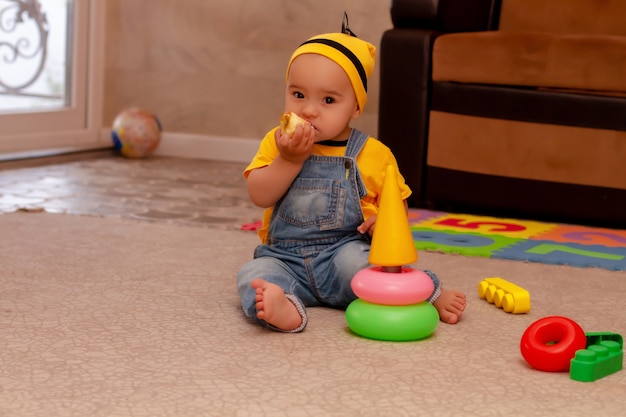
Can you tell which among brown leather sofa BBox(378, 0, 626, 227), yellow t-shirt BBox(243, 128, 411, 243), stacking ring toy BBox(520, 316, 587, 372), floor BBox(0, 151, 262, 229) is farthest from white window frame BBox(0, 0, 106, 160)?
stacking ring toy BBox(520, 316, 587, 372)

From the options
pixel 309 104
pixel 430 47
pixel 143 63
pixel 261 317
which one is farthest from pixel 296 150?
pixel 143 63

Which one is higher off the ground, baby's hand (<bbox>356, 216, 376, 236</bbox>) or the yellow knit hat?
the yellow knit hat

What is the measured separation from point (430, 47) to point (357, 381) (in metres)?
1.49

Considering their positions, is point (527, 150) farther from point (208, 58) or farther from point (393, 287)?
point (208, 58)

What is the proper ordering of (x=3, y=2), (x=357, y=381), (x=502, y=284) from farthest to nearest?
(x=3, y=2)
(x=502, y=284)
(x=357, y=381)

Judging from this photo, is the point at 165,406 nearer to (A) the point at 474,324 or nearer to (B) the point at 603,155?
(A) the point at 474,324

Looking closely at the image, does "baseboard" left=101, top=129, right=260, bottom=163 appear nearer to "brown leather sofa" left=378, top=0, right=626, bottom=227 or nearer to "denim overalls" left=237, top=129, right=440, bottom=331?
"brown leather sofa" left=378, top=0, right=626, bottom=227

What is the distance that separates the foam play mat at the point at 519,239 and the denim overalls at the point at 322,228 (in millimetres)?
492

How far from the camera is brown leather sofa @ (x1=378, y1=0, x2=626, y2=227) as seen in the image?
2141 mm

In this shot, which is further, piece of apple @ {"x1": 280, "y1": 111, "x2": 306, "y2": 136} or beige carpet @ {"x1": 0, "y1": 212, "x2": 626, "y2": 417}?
piece of apple @ {"x1": 280, "y1": 111, "x2": 306, "y2": 136}

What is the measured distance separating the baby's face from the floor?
702mm

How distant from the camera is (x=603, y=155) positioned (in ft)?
7.06

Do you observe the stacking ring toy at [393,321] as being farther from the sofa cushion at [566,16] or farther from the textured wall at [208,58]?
the textured wall at [208,58]

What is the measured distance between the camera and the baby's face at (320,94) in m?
1.24
